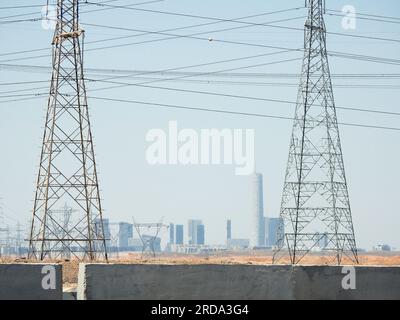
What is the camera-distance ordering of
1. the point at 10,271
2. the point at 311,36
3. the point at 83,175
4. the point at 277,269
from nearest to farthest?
the point at 10,271 → the point at 277,269 → the point at 83,175 → the point at 311,36

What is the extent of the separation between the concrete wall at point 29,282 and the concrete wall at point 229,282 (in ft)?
2.13

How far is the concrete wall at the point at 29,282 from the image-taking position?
19.2m

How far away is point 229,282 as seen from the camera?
2016cm

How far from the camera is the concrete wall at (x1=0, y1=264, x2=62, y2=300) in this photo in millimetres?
19172

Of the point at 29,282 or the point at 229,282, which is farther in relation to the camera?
the point at 229,282

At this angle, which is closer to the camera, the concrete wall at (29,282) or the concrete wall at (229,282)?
the concrete wall at (229,282)

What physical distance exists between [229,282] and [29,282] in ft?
15.7

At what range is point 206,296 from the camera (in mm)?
19750

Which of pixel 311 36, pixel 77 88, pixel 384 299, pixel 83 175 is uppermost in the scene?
pixel 311 36

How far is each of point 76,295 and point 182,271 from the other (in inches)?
106

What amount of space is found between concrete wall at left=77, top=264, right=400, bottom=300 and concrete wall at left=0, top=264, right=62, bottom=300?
648 mm
